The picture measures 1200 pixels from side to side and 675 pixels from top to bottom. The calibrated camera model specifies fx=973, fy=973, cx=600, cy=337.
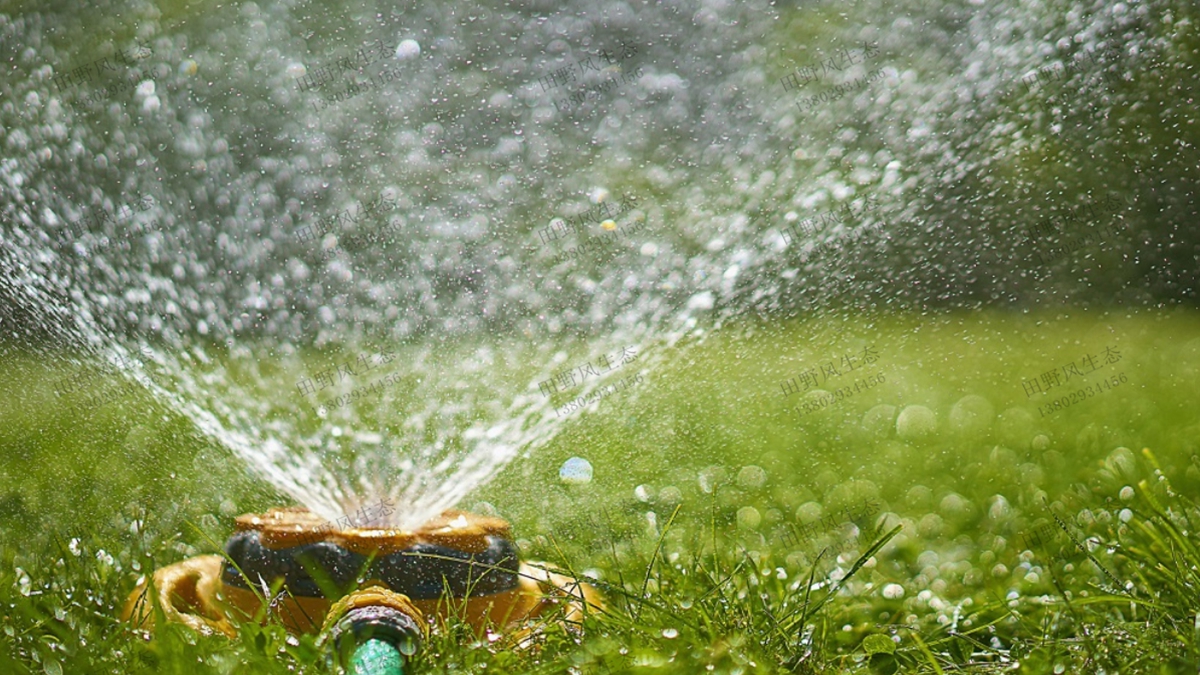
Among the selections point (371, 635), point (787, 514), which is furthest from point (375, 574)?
point (787, 514)

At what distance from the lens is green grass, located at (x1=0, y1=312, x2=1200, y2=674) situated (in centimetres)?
161

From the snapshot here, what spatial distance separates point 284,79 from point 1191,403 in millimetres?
5258

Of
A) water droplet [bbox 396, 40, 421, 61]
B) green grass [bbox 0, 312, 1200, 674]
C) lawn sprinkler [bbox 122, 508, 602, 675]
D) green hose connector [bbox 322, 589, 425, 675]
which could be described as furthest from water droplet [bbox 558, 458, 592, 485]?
water droplet [bbox 396, 40, 421, 61]

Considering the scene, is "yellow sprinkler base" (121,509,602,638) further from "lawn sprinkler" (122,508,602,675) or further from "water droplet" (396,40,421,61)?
"water droplet" (396,40,421,61)

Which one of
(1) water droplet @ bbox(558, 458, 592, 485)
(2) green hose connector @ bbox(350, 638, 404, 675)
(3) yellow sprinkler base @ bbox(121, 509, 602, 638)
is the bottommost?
(2) green hose connector @ bbox(350, 638, 404, 675)

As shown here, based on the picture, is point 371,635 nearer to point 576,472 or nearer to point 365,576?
point 365,576

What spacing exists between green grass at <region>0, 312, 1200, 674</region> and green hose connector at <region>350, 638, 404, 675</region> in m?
0.05

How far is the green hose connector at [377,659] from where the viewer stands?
153cm

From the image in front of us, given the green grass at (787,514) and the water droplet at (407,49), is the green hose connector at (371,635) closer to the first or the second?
the green grass at (787,514)

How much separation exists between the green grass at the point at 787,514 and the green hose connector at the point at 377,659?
0.16ft

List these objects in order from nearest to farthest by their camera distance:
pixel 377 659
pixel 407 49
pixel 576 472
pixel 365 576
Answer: pixel 377 659
pixel 365 576
pixel 576 472
pixel 407 49

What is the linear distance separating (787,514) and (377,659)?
1997 millimetres

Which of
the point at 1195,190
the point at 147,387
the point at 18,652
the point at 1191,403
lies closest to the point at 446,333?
the point at 147,387

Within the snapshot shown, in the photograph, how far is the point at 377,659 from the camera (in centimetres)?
154
